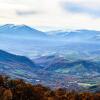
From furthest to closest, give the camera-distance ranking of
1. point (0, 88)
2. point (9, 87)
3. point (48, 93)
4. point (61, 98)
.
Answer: point (48, 93) → point (61, 98) → point (9, 87) → point (0, 88)

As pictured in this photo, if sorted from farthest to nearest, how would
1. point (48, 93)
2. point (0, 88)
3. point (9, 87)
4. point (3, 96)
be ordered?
point (48, 93)
point (9, 87)
point (0, 88)
point (3, 96)

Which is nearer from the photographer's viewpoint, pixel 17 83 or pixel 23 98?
pixel 23 98

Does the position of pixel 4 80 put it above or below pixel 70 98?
above

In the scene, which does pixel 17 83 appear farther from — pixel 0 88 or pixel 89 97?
pixel 89 97

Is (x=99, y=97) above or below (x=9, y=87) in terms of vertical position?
below

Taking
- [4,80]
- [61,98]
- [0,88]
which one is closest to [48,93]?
[61,98]

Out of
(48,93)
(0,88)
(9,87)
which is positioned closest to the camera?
(0,88)

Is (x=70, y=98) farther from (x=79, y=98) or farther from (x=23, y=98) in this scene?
(x=23, y=98)

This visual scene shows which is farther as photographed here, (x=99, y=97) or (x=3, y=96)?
(x=99, y=97)

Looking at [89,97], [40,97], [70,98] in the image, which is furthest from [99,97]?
[40,97]
